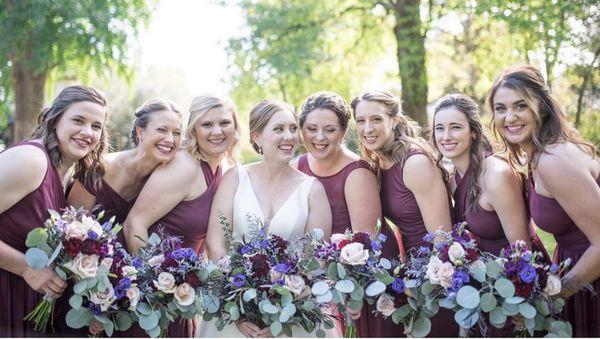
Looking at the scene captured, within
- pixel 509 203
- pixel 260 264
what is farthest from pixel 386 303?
pixel 509 203

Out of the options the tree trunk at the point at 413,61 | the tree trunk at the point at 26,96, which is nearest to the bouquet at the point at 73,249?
the tree trunk at the point at 26,96

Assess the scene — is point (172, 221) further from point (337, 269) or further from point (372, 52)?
point (372, 52)

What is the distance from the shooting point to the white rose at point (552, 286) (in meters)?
4.04

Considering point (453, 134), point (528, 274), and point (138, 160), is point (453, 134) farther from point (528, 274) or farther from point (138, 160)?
point (138, 160)

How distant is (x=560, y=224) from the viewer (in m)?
4.43

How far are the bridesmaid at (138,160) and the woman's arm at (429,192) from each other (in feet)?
6.12

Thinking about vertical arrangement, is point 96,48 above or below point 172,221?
above

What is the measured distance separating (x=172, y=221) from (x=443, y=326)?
7.26ft

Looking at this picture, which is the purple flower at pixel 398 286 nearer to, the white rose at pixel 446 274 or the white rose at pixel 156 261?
the white rose at pixel 446 274

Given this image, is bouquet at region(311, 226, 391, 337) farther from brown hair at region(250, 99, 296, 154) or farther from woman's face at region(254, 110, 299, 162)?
brown hair at region(250, 99, 296, 154)

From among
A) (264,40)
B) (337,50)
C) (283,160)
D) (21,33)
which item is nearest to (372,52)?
(337,50)

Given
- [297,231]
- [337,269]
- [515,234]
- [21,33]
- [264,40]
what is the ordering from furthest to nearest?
[264,40] → [21,33] → [297,231] → [515,234] → [337,269]

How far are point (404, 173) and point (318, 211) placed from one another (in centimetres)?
71

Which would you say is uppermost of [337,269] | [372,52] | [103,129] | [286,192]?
[372,52]
